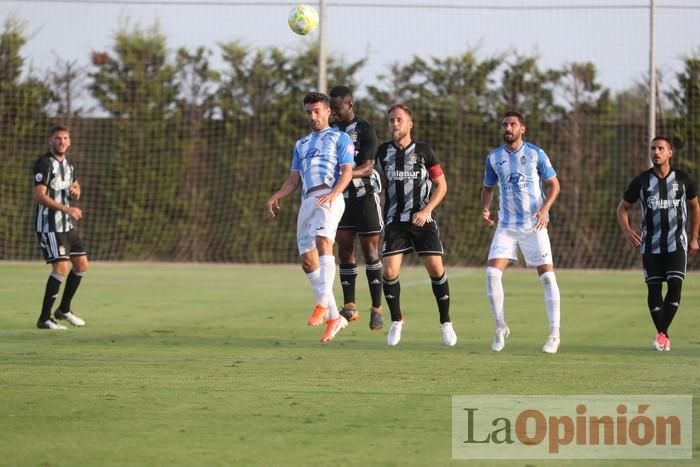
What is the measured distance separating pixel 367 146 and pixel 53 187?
137 inches

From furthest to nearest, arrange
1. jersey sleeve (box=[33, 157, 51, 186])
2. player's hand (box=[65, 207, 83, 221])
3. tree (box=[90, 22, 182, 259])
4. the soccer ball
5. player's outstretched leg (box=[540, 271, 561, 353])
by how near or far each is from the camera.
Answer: tree (box=[90, 22, 182, 259]), the soccer ball, jersey sleeve (box=[33, 157, 51, 186]), player's hand (box=[65, 207, 83, 221]), player's outstretched leg (box=[540, 271, 561, 353])

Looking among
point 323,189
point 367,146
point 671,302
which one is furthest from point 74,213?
point 671,302

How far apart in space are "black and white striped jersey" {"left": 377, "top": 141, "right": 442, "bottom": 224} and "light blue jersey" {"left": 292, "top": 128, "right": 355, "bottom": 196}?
0.40 m

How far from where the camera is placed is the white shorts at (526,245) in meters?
10.2

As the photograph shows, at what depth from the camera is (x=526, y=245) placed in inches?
403

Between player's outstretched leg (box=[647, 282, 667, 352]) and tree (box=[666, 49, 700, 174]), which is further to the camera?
tree (box=[666, 49, 700, 174])

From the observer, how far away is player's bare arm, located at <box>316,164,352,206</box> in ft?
32.1

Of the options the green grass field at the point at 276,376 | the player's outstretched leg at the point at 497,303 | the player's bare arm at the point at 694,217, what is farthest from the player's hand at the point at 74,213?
the player's bare arm at the point at 694,217

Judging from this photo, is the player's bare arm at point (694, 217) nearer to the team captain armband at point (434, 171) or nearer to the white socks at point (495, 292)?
the white socks at point (495, 292)

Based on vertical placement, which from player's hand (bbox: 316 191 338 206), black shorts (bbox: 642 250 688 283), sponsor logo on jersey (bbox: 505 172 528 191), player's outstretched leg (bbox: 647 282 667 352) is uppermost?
sponsor logo on jersey (bbox: 505 172 528 191)

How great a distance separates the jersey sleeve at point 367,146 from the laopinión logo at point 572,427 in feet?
12.0

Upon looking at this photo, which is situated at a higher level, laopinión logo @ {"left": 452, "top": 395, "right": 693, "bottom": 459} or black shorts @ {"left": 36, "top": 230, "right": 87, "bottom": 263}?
black shorts @ {"left": 36, "top": 230, "right": 87, "bottom": 263}

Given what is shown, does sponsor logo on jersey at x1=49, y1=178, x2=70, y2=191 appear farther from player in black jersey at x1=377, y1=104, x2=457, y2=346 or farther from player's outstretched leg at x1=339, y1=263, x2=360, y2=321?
player in black jersey at x1=377, y1=104, x2=457, y2=346

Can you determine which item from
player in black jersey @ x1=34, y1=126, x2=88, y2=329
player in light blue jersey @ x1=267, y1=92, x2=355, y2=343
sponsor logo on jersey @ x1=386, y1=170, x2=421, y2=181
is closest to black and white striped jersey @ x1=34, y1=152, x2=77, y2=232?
player in black jersey @ x1=34, y1=126, x2=88, y2=329
